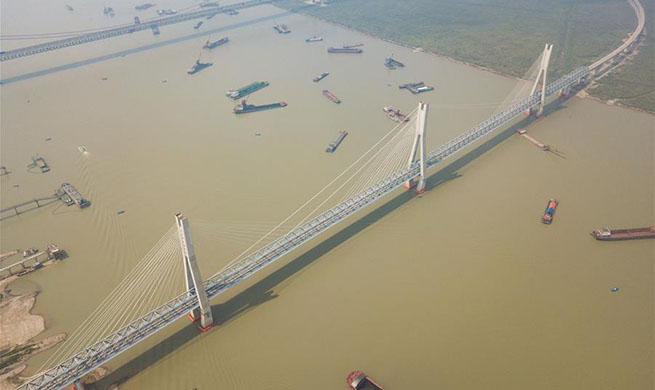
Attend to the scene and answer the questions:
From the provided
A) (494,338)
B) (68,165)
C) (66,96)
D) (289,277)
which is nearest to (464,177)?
(494,338)

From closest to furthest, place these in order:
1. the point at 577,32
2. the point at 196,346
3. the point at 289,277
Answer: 1. the point at 196,346
2. the point at 289,277
3. the point at 577,32

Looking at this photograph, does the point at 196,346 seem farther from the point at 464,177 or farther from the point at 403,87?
the point at 403,87

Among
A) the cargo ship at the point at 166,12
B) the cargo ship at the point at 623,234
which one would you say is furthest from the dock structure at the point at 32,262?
the cargo ship at the point at 166,12

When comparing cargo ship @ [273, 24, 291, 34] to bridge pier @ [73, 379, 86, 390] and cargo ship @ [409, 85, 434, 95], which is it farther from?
bridge pier @ [73, 379, 86, 390]

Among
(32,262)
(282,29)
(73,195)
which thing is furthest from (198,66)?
(32,262)

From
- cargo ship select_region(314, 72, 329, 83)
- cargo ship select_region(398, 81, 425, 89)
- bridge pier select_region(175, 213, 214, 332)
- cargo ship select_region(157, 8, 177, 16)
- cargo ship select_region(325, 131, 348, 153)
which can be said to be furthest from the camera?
cargo ship select_region(157, 8, 177, 16)

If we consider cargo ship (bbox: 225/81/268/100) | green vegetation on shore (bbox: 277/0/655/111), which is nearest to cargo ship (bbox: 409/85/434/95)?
green vegetation on shore (bbox: 277/0/655/111)
